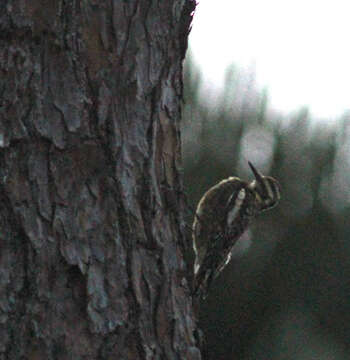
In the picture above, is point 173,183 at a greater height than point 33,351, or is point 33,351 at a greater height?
point 173,183

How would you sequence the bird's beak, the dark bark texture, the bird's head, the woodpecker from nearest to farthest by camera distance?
A: the dark bark texture → the woodpecker → the bird's head → the bird's beak

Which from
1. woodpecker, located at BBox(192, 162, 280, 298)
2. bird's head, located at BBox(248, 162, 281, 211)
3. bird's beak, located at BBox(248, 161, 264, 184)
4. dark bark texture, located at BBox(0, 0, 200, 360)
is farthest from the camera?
bird's beak, located at BBox(248, 161, 264, 184)

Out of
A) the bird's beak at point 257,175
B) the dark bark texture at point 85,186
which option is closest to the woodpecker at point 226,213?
the bird's beak at point 257,175

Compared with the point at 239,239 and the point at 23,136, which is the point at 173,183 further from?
the point at 239,239

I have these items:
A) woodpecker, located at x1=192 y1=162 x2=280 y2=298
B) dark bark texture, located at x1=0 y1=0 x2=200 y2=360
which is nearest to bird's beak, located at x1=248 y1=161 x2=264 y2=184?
woodpecker, located at x1=192 y1=162 x2=280 y2=298

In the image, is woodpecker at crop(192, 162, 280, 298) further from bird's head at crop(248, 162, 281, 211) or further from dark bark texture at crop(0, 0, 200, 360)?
dark bark texture at crop(0, 0, 200, 360)

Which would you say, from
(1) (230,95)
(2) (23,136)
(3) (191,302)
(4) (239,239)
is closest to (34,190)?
(2) (23,136)

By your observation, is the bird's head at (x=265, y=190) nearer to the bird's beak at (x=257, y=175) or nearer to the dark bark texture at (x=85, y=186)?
the bird's beak at (x=257, y=175)
